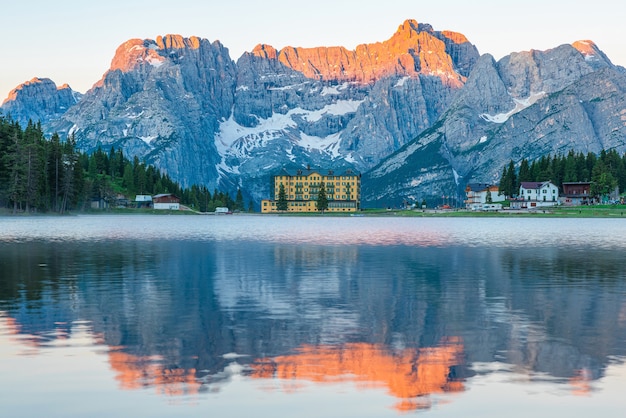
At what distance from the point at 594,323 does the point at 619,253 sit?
5221 cm

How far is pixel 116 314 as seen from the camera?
35844mm

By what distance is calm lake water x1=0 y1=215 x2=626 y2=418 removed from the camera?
2038 centimetres

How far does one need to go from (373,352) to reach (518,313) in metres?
12.6

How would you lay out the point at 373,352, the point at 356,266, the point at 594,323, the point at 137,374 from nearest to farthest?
the point at 137,374
the point at 373,352
the point at 594,323
the point at 356,266

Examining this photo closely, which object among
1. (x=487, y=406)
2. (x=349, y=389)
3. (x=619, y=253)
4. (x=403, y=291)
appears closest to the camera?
(x=487, y=406)

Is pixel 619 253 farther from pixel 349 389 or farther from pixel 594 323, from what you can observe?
pixel 349 389

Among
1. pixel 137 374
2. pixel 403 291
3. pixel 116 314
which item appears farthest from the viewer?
pixel 403 291

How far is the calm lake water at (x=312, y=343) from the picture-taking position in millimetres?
20375

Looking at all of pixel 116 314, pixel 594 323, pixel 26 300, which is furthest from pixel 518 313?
pixel 26 300

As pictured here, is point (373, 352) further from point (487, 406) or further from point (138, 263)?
point (138, 263)

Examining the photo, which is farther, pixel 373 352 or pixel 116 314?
pixel 116 314

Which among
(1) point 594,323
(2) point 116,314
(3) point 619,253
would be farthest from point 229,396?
(3) point 619,253

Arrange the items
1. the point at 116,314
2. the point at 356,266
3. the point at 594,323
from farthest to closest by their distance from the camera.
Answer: the point at 356,266 < the point at 116,314 < the point at 594,323

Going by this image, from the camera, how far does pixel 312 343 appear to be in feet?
93.6
